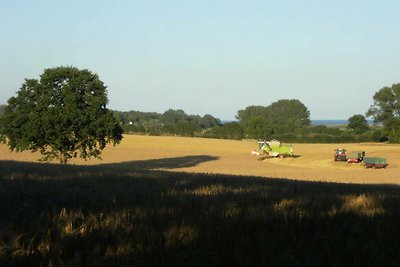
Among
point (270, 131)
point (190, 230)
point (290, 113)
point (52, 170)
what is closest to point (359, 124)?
point (270, 131)

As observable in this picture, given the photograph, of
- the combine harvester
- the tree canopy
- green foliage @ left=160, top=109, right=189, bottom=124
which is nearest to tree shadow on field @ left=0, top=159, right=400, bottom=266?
the combine harvester

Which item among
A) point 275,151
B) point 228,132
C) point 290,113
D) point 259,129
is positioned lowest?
point 275,151

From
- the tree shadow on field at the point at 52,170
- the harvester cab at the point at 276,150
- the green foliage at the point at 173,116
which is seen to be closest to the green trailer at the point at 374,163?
the harvester cab at the point at 276,150

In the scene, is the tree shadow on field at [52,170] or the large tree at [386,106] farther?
the large tree at [386,106]

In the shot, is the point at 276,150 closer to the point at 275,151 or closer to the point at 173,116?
the point at 275,151

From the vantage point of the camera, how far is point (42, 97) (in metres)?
37.3

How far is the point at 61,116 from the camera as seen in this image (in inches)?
1428

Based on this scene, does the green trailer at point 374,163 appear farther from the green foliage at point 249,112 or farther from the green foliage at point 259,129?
the green foliage at point 249,112

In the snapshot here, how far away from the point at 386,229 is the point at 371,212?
867 mm

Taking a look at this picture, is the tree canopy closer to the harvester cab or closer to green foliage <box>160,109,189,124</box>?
green foliage <box>160,109,189,124</box>

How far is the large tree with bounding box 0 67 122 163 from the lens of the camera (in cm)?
3628

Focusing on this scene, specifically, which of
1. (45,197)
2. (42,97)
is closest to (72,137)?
(42,97)

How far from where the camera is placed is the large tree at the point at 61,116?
36.3 meters

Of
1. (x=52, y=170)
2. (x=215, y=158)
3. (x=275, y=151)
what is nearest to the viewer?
(x=52, y=170)
